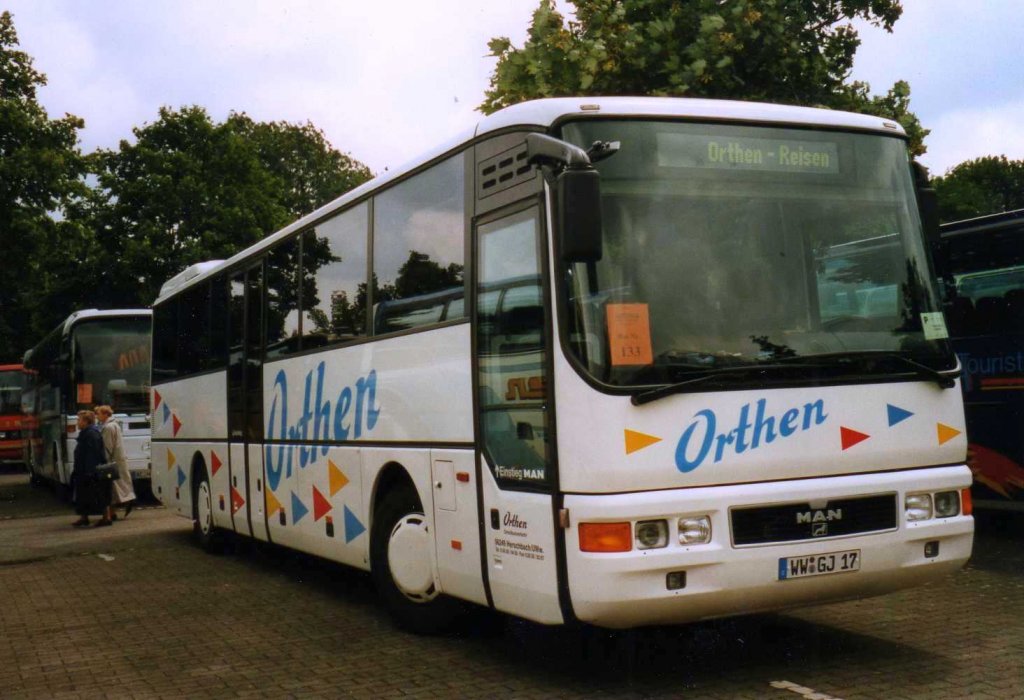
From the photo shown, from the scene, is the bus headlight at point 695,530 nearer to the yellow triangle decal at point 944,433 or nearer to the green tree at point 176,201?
the yellow triangle decal at point 944,433

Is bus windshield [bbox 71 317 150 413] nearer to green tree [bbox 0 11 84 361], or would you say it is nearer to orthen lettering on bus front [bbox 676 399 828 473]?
green tree [bbox 0 11 84 361]

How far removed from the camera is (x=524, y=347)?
23.0 ft

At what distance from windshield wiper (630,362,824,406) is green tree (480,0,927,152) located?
12.3 meters

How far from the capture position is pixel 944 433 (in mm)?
7145

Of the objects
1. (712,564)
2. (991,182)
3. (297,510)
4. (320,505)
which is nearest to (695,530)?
(712,564)

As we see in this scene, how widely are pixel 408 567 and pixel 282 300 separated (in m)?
4.16

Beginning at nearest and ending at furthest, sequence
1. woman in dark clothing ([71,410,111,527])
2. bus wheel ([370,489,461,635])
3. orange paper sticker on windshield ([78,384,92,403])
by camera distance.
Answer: bus wheel ([370,489,461,635]), woman in dark clothing ([71,410,111,527]), orange paper sticker on windshield ([78,384,92,403])

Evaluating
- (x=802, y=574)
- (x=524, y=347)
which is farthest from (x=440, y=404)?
(x=802, y=574)

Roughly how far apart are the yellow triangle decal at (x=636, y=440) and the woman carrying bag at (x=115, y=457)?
591 inches

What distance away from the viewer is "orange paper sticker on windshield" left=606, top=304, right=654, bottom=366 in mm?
6407

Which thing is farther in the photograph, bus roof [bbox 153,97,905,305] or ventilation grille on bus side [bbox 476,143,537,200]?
ventilation grille on bus side [bbox 476,143,537,200]

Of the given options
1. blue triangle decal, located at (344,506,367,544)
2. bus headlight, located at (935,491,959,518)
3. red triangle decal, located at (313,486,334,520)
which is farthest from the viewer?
red triangle decal, located at (313,486,334,520)

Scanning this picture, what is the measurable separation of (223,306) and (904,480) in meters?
9.08

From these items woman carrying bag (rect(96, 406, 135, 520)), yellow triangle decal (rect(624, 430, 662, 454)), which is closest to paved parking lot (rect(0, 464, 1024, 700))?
yellow triangle decal (rect(624, 430, 662, 454))
